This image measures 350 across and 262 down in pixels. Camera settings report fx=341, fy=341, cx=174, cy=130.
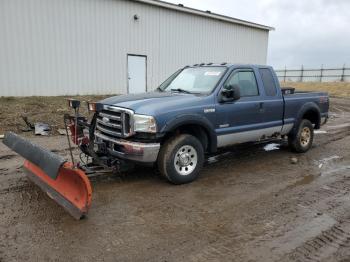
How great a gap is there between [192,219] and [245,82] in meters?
3.33

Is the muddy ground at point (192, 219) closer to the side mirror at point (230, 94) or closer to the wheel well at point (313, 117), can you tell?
the side mirror at point (230, 94)

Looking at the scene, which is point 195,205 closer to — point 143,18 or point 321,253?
point 321,253

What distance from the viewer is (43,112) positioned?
1177cm

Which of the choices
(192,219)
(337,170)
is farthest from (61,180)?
(337,170)

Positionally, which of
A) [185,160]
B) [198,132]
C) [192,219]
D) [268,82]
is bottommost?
[192,219]

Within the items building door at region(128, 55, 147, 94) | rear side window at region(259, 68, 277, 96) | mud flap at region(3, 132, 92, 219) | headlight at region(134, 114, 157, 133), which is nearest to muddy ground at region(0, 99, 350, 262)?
mud flap at region(3, 132, 92, 219)

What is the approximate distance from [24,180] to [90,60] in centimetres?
→ 1061

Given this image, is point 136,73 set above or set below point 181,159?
above

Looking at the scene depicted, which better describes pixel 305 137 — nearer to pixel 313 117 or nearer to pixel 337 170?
pixel 313 117

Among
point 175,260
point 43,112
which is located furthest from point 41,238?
point 43,112

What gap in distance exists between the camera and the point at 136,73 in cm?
1745

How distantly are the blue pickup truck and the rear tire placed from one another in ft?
1.37

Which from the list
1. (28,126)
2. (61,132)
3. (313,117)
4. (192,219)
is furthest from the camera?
(28,126)

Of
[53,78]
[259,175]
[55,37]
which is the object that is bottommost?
[259,175]
